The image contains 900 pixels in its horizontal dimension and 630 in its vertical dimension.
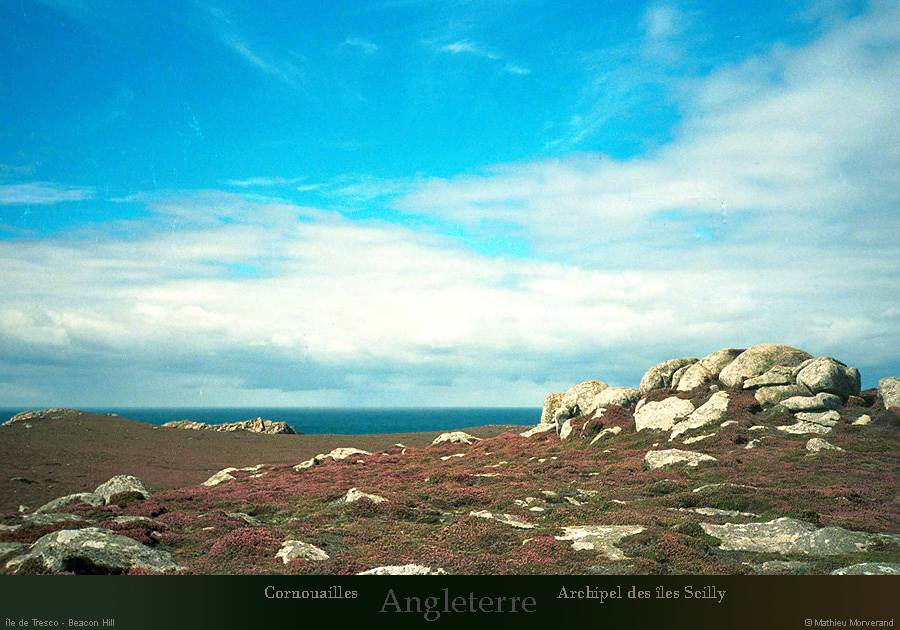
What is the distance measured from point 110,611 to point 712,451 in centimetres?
3438

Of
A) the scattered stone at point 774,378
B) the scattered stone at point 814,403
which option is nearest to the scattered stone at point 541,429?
the scattered stone at point 774,378

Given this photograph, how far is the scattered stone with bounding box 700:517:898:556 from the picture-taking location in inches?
658

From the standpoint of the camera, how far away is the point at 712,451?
34.2 metres

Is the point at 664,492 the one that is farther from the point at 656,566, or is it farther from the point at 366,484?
the point at 366,484

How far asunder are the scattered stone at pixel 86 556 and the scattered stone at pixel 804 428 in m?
39.2

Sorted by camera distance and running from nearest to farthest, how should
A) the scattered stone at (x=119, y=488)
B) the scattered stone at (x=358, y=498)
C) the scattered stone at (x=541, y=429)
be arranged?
the scattered stone at (x=358, y=498)
the scattered stone at (x=119, y=488)
the scattered stone at (x=541, y=429)

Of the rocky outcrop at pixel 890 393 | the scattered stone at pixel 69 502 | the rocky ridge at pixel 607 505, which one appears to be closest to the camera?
the rocky ridge at pixel 607 505

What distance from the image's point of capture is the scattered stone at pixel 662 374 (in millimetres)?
54656

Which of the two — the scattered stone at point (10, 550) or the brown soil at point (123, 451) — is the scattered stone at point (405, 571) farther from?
the brown soil at point (123, 451)

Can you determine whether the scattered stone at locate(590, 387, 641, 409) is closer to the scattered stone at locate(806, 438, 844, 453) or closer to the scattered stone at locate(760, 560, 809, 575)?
the scattered stone at locate(806, 438, 844, 453)

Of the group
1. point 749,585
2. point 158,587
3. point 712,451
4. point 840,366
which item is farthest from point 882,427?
point 158,587

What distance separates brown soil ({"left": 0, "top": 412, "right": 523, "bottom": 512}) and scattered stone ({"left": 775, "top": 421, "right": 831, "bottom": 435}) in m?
50.6

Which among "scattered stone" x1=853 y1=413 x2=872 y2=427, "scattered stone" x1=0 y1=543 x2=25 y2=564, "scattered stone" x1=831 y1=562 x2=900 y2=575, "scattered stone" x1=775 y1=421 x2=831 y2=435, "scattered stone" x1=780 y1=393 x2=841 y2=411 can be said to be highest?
"scattered stone" x1=780 y1=393 x2=841 y2=411

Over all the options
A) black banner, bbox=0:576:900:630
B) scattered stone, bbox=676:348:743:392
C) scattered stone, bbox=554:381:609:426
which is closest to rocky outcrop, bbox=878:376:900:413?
scattered stone, bbox=676:348:743:392
